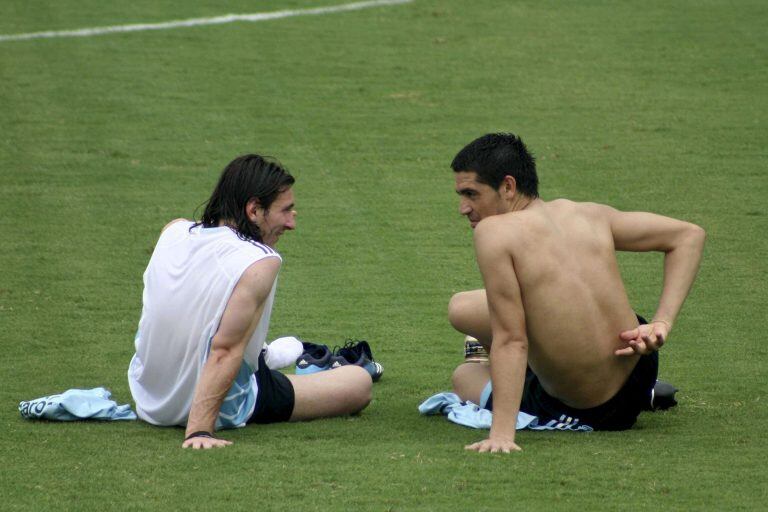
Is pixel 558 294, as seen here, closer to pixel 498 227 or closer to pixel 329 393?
pixel 498 227

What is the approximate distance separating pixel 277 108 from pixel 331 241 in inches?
119

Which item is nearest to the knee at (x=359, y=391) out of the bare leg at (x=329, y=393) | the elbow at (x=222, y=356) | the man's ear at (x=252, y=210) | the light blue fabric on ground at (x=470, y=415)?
the bare leg at (x=329, y=393)

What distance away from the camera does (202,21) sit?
13.4m

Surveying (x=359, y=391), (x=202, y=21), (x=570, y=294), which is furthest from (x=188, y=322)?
(x=202, y=21)

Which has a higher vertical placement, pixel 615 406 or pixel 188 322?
pixel 188 322

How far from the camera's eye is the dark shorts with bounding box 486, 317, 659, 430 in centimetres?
481

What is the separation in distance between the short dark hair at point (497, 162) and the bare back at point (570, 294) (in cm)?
12

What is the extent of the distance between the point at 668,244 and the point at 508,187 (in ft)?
2.25

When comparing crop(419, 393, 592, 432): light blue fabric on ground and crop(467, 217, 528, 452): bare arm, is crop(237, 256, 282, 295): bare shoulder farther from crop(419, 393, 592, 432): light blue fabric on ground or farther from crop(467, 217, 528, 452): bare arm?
crop(419, 393, 592, 432): light blue fabric on ground

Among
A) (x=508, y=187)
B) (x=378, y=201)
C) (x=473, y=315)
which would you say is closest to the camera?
(x=508, y=187)

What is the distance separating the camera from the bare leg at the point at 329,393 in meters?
5.04

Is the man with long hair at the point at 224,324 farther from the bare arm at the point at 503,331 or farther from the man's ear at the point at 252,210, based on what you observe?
the bare arm at the point at 503,331

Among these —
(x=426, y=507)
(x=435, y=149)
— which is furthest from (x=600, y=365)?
(x=435, y=149)

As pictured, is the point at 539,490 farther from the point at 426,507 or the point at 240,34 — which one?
the point at 240,34
